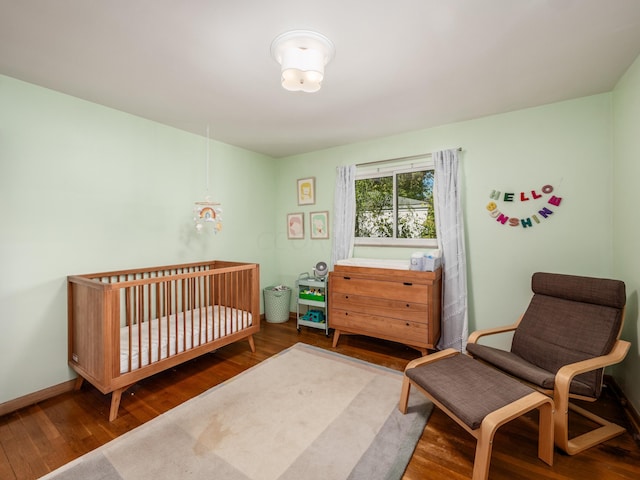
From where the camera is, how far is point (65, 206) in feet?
7.49

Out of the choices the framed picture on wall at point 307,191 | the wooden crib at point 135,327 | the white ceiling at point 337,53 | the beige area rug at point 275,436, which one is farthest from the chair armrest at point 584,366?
the framed picture on wall at point 307,191

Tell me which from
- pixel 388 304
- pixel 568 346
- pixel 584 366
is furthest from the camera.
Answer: pixel 388 304

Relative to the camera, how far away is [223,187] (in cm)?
356

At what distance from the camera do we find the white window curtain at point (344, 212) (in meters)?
3.55

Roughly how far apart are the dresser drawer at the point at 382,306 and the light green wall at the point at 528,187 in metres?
0.64

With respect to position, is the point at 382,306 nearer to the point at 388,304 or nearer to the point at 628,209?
the point at 388,304

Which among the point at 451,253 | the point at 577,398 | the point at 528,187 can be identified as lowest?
the point at 577,398

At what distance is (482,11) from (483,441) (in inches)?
83.0

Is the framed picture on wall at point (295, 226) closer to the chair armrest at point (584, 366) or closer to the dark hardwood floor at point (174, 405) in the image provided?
the dark hardwood floor at point (174, 405)

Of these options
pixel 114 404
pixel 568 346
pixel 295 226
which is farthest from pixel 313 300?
pixel 568 346

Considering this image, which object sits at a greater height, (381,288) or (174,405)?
(381,288)

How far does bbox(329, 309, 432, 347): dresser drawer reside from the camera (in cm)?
268

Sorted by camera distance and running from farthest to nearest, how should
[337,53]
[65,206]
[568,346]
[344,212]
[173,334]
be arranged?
1. [344,212]
2. [173,334]
3. [65,206]
4. [568,346]
5. [337,53]

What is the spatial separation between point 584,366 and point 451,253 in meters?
1.38
